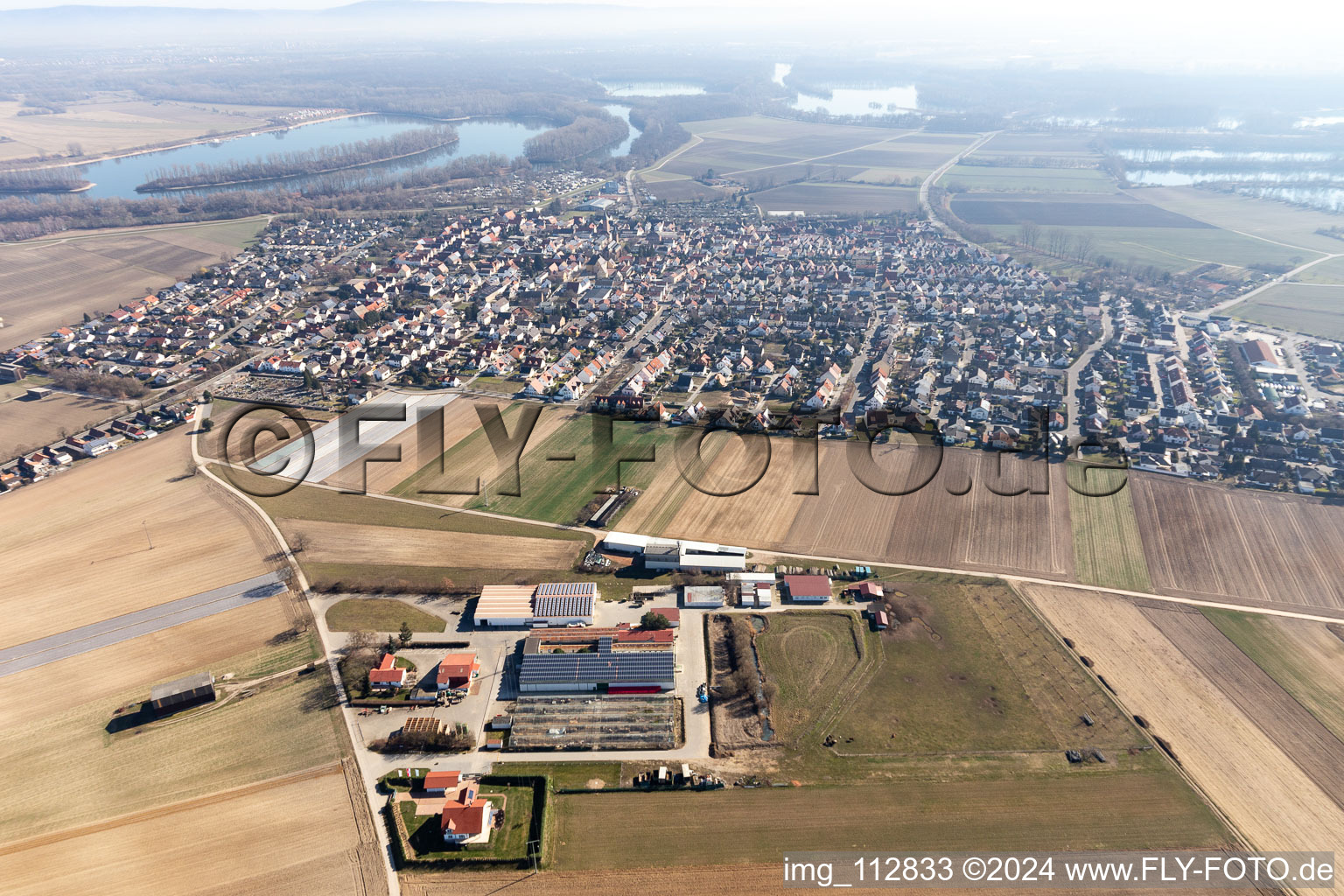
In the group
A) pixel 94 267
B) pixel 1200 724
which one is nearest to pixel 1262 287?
pixel 1200 724

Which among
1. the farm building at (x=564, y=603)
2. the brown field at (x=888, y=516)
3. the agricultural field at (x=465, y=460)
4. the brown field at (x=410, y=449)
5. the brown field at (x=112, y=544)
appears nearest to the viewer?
the farm building at (x=564, y=603)

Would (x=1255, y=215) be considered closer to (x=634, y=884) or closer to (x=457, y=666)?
(x=457, y=666)

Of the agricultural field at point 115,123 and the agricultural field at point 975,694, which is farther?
the agricultural field at point 115,123

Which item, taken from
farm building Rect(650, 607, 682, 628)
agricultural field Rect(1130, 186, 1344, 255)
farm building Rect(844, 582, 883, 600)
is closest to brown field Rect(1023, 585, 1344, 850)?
farm building Rect(844, 582, 883, 600)

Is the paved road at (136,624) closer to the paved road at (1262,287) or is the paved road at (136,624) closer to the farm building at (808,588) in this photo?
the farm building at (808,588)

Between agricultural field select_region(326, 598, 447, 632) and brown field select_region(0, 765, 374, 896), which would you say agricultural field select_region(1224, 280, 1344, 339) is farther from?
brown field select_region(0, 765, 374, 896)

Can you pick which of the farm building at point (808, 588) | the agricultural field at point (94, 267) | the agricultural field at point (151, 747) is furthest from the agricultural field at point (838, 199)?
the agricultural field at point (151, 747)
